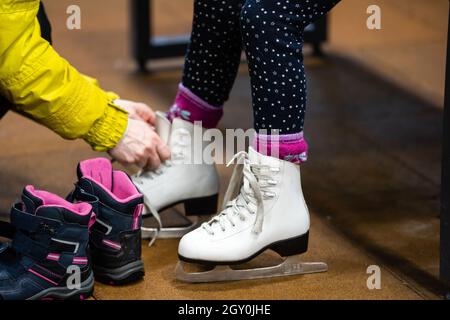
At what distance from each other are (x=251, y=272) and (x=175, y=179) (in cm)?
26

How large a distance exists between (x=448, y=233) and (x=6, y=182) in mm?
968

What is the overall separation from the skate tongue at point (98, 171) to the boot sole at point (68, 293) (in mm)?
172

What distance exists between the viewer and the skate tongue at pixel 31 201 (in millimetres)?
1493

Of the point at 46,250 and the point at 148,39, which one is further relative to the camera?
the point at 148,39

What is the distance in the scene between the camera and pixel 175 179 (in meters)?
1.79

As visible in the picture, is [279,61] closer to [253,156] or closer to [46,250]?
[253,156]

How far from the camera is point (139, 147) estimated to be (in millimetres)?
1734

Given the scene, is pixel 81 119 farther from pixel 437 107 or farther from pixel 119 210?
pixel 437 107

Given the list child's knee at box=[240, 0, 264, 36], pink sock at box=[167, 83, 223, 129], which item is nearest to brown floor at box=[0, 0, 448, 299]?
pink sock at box=[167, 83, 223, 129]

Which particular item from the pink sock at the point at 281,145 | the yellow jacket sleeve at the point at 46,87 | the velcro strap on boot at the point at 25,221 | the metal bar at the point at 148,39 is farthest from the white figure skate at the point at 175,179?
the metal bar at the point at 148,39

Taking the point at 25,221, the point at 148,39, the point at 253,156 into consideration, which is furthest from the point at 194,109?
the point at 148,39

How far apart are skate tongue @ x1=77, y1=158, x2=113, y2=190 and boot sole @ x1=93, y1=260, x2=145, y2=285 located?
142 mm

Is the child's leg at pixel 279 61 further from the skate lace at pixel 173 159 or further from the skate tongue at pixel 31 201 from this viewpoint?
the skate tongue at pixel 31 201
